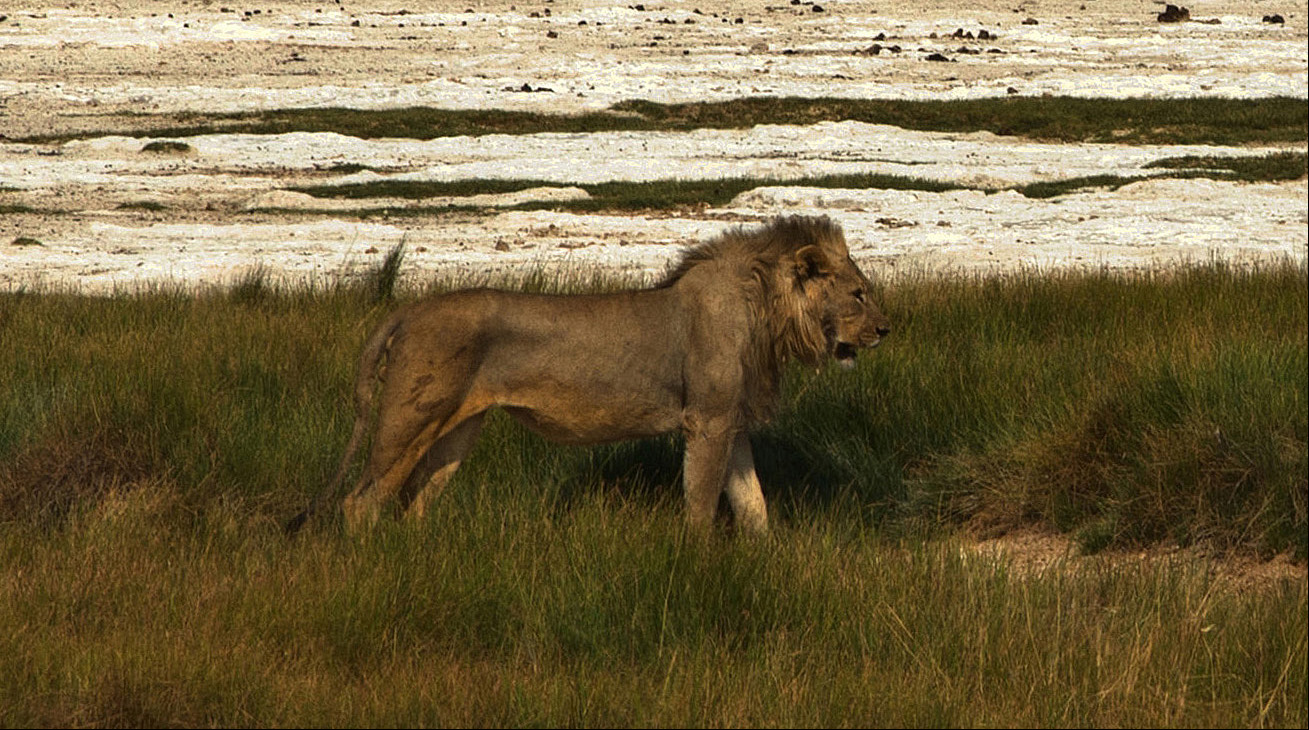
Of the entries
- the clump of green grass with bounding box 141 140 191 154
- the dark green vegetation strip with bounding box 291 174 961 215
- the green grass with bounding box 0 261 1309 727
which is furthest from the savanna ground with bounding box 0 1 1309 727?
the clump of green grass with bounding box 141 140 191 154

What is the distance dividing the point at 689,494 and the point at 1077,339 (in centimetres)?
321

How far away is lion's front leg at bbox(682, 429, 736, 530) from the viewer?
6730 millimetres

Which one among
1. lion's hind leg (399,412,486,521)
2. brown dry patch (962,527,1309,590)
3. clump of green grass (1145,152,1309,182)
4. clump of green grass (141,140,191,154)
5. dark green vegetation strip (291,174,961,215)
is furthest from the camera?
clump of green grass (141,140,191,154)

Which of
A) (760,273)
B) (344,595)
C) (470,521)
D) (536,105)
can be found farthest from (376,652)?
(536,105)

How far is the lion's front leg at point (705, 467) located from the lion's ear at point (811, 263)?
685mm

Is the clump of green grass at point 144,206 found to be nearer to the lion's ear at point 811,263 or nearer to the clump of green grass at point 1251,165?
the clump of green grass at point 1251,165

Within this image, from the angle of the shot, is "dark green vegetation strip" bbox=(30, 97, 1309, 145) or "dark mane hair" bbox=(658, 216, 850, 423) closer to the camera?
"dark mane hair" bbox=(658, 216, 850, 423)

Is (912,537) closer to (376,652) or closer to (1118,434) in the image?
(1118,434)

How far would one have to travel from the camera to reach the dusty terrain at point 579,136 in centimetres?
1811

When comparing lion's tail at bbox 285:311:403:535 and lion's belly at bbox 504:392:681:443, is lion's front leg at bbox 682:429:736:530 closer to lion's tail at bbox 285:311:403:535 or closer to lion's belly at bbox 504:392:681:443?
lion's belly at bbox 504:392:681:443

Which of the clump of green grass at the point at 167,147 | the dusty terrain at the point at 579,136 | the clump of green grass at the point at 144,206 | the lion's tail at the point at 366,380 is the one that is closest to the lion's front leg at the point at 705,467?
the lion's tail at the point at 366,380

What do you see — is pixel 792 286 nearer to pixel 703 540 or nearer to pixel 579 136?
pixel 703 540

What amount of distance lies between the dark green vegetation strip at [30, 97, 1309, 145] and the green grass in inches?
898

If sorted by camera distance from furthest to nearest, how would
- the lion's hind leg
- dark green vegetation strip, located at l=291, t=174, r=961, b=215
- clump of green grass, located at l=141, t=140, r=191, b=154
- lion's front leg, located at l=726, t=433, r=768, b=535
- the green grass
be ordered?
1. clump of green grass, located at l=141, t=140, r=191, b=154
2. dark green vegetation strip, located at l=291, t=174, r=961, b=215
3. lion's front leg, located at l=726, t=433, r=768, b=535
4. the lion's hind leg
5. the green grass
